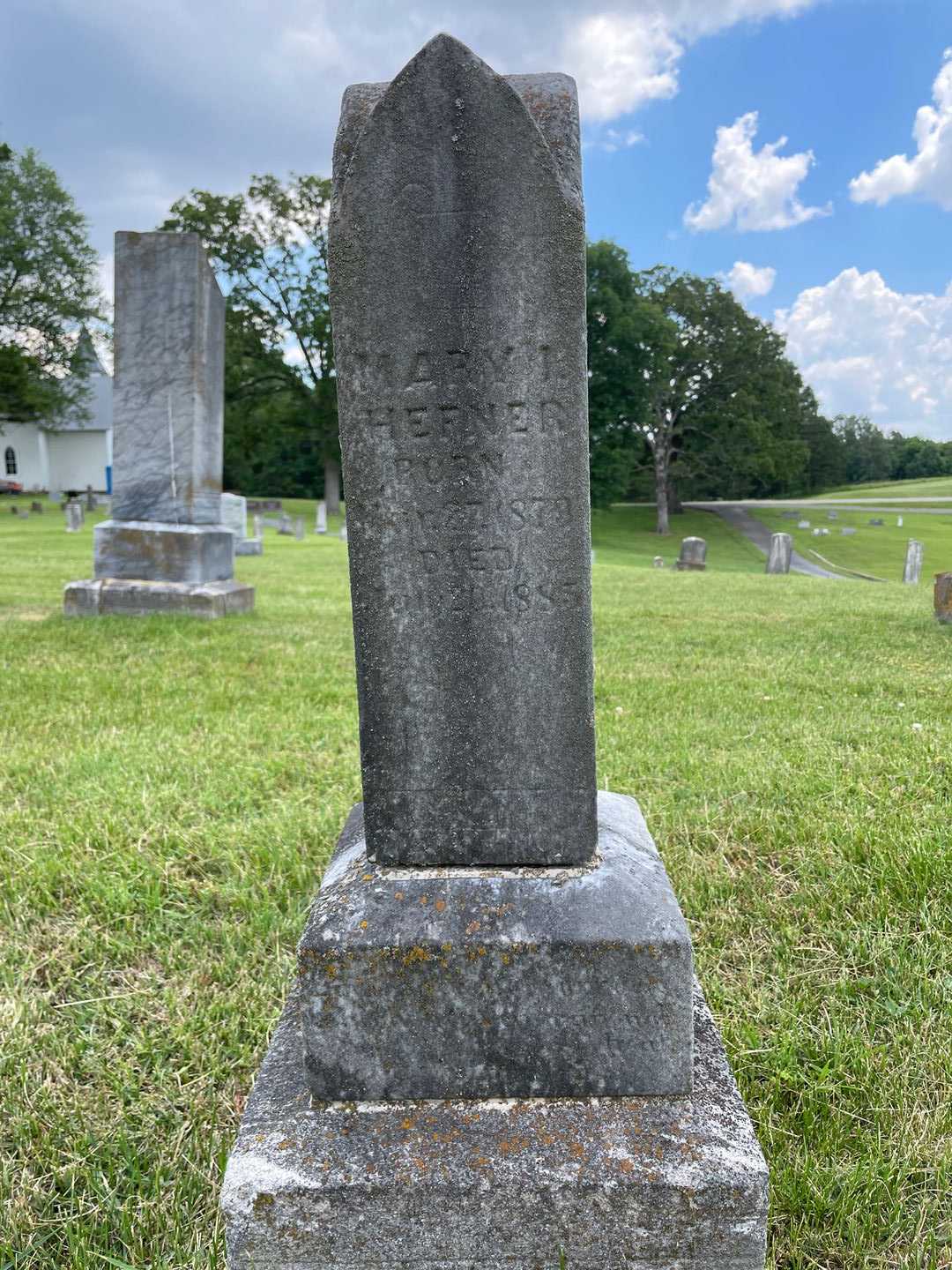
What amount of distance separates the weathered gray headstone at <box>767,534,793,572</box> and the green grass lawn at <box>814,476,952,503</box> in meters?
37.0

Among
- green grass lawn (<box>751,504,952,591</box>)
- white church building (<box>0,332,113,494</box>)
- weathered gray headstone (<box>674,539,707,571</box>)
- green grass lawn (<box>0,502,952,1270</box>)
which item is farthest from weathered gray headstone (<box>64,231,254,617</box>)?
white church building (<box>0,332,113,494</box>)

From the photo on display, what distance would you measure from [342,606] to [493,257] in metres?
8.64

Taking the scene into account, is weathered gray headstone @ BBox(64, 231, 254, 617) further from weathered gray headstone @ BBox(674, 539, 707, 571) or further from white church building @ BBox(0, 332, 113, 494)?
white church building @ BBox(0, 332, 113, 494)

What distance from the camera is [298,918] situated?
8.36 feet

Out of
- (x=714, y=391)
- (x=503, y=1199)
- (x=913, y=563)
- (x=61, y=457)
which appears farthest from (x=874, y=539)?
(x=61, y=457)

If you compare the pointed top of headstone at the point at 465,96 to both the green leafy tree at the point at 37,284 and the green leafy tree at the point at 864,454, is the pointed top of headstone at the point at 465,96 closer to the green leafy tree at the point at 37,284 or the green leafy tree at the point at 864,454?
the green leafy tree at the point at 37,284

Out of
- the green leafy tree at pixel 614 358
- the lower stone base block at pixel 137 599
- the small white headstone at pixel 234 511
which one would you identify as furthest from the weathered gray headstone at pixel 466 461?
the green leafy tree at pixel 614 358

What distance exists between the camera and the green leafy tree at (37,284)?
116ft

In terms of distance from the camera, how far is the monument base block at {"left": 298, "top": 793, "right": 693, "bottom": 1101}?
5.20ft

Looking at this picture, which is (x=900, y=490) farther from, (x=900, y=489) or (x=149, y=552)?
(x=149, y=552)

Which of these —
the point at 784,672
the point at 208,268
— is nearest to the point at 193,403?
the point at 208,268

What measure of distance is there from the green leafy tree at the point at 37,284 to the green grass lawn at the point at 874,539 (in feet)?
110

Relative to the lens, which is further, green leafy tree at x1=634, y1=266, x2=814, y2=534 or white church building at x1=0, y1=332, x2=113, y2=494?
white church building at x1=0, y1=332, x2=113, y2=494

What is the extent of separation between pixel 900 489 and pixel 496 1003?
69.4 meters
